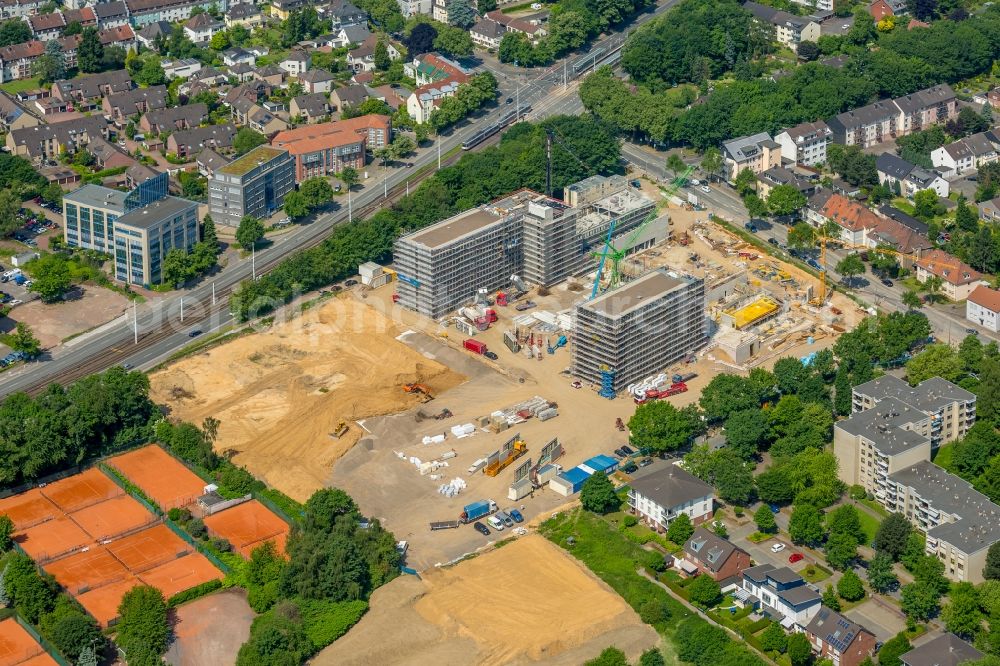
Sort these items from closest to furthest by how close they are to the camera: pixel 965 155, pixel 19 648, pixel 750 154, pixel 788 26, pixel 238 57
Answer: pixel 19 648
pixel 750 154
pixel 965 155
pixel 238 57
pixel 788 26

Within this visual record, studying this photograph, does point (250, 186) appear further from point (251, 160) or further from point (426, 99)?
point (426, 99)

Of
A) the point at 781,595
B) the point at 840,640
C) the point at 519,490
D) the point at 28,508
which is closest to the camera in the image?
the point at 840,640

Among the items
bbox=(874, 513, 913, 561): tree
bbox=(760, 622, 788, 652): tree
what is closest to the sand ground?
bbox=(760, 622, 788, 652): tree

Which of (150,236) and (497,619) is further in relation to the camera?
(150,236)

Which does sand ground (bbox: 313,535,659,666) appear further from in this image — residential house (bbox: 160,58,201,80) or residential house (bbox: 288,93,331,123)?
residential house (bbox: 160,58,201,80)

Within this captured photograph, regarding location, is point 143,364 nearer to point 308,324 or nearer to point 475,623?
point 308,324

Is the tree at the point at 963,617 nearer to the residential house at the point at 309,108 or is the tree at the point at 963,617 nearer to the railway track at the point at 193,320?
the railway track at the point at 193,320

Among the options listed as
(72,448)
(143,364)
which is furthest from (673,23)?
(72,448)

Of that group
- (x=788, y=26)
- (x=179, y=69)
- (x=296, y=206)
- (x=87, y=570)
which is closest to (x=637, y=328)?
(x=296, y=206)
